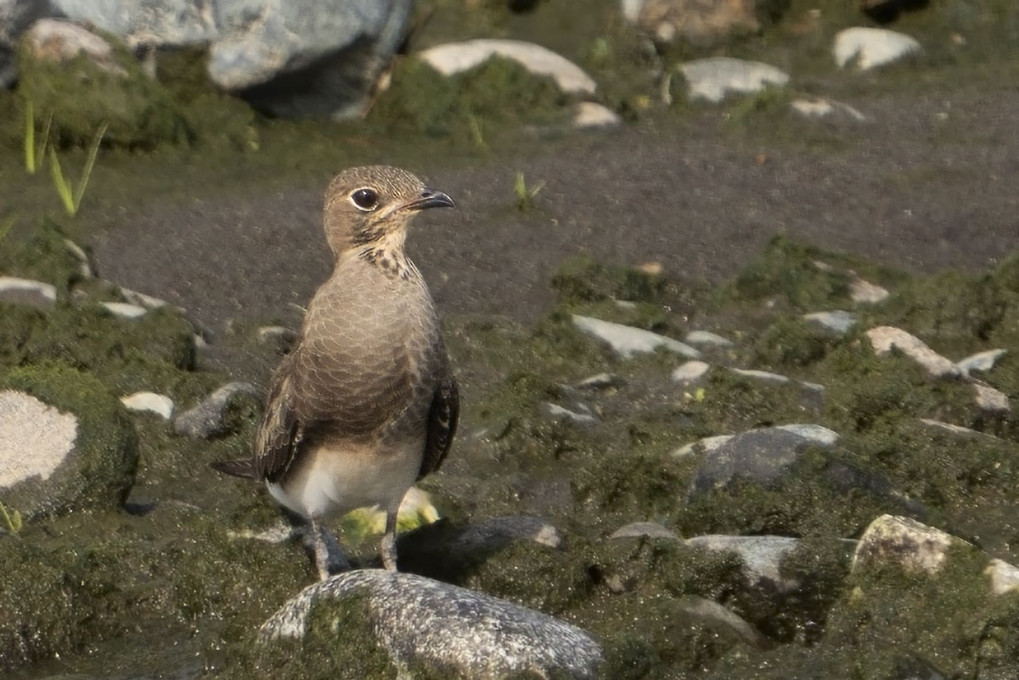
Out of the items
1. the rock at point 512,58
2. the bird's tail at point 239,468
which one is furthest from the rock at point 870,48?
the bird's tail at point 239,468

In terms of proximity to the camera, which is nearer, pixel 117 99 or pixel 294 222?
pixel 294 222

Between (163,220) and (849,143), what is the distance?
4.62 metres

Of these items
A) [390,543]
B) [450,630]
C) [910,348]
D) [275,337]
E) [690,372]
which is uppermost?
[450,630]

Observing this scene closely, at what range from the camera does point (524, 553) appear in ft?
20.4

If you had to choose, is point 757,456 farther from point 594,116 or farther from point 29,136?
point 594,116

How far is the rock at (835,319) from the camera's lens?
30.0 ft

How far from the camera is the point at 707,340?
9.30 meters

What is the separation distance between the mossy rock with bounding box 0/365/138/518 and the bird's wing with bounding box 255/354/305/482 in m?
0.88

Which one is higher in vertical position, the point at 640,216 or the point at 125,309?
the point at 125,309

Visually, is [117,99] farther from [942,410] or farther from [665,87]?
[942,410]

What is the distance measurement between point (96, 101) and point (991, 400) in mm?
6144

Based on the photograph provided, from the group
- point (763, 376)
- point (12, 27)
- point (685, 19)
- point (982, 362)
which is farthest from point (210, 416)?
point (685, 19)

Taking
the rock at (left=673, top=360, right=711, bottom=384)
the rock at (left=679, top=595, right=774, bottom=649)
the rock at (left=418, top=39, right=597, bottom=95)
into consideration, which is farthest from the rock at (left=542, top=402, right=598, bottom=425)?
the rock at (left=418, top=39, right=597, bottom=95)

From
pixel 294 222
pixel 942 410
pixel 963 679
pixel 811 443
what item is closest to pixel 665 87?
pixel 294 222
